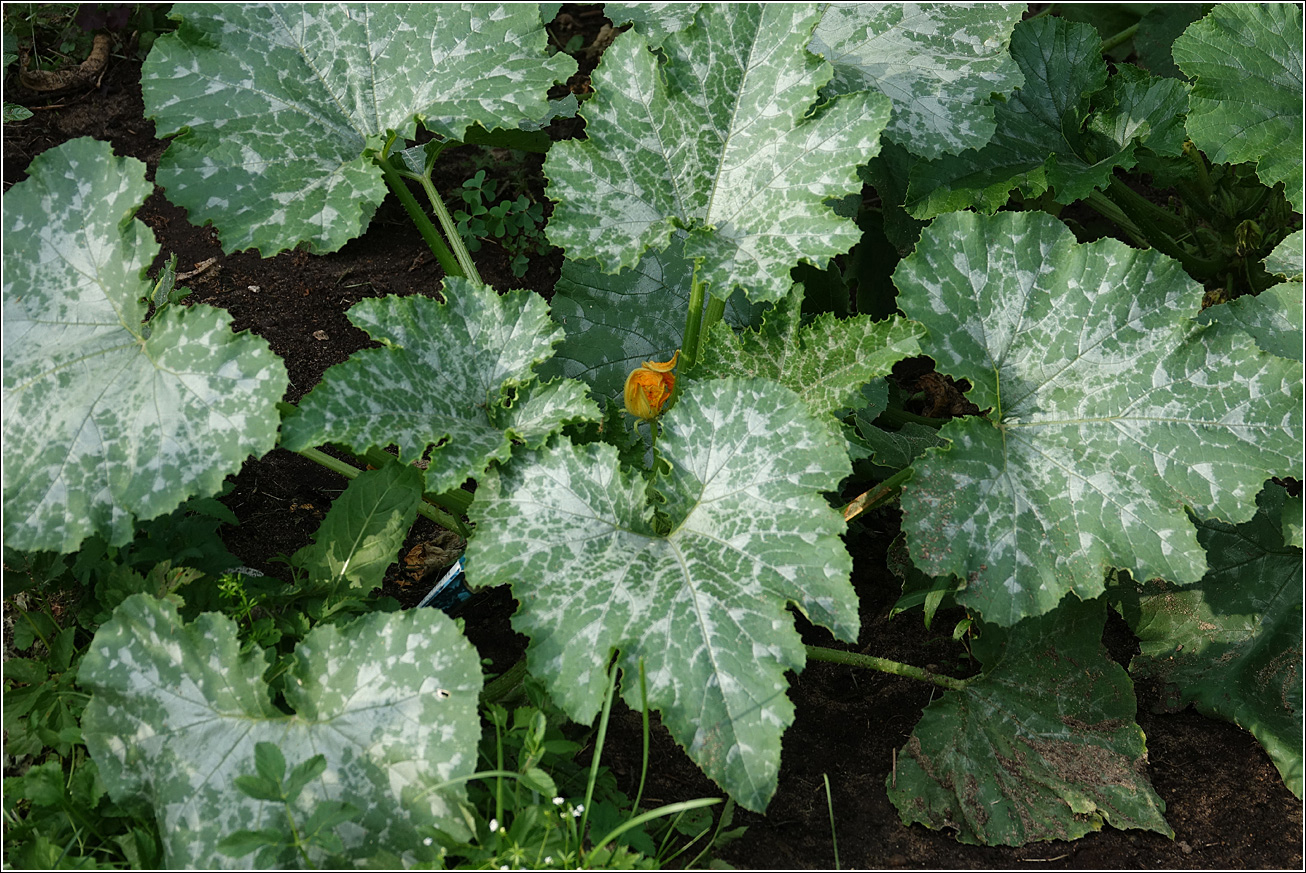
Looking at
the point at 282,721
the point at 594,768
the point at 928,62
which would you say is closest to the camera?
the point at 594,768

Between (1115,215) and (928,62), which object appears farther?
(1115,215)

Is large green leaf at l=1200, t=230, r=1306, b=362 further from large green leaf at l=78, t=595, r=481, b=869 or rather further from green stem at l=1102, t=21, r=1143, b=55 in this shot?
large green leaf at l=78, t=595, r=481, b=869

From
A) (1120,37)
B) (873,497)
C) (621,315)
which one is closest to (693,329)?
(621,315)

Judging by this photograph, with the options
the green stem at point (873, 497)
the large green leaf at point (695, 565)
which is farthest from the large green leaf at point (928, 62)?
the large green leaf at point (695, 565)

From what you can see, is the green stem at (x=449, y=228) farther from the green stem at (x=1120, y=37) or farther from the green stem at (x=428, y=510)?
the green stem at (x=1120, y=37)

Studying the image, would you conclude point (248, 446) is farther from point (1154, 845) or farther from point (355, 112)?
point (1154, 845)

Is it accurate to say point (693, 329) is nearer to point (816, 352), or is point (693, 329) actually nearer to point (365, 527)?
point (816, 352)

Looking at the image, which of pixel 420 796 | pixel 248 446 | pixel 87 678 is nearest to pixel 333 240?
pixel 248 446
